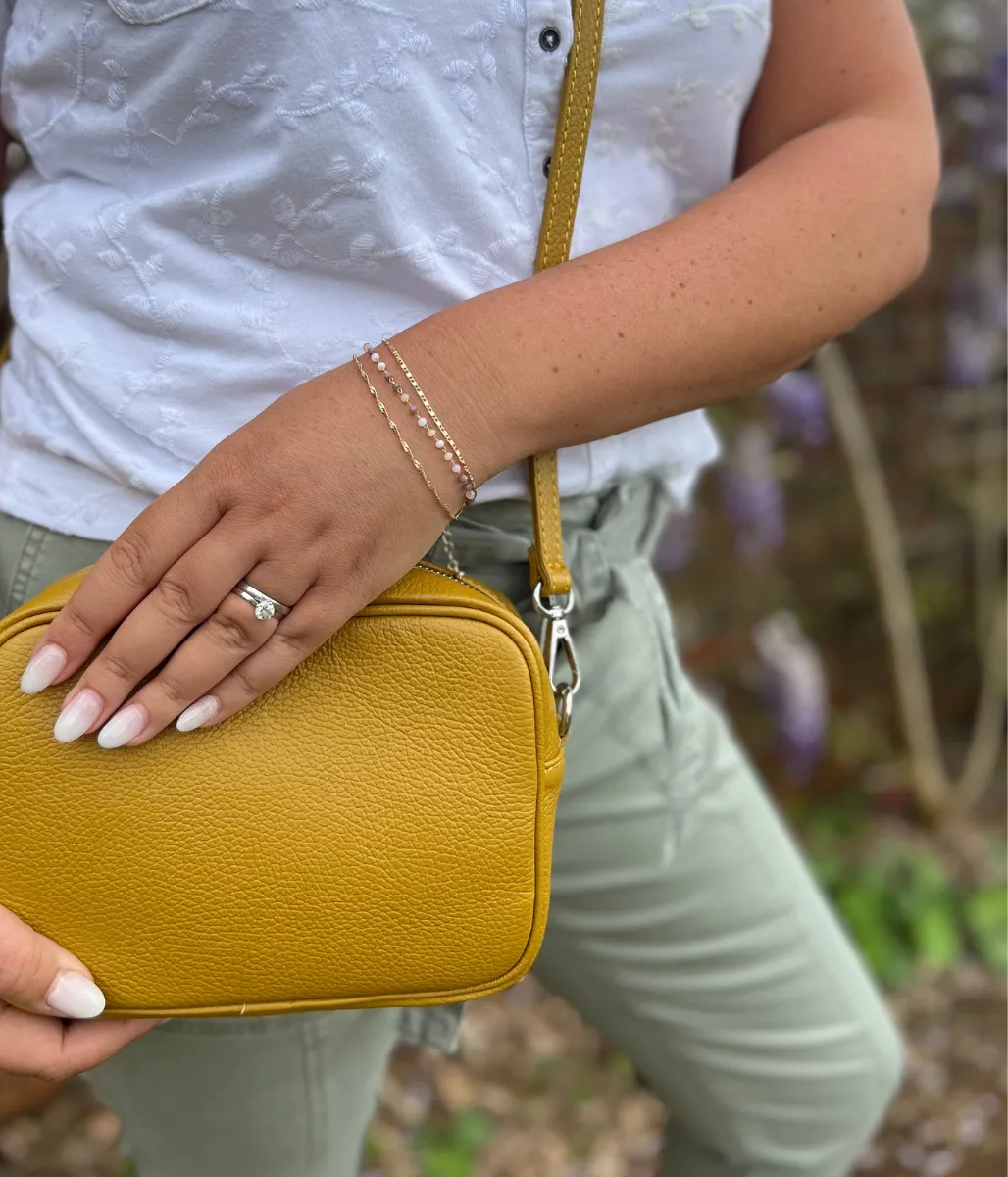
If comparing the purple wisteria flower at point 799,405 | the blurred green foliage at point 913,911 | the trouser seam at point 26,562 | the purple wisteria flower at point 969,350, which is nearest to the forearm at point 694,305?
the trouser seam at point 26,562

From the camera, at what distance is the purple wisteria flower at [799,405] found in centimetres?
271

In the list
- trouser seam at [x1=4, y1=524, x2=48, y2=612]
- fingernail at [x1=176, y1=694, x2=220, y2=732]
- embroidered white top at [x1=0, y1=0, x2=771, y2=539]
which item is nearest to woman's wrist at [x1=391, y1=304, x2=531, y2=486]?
embroidered white top at [x1=0, y1=0, x2=771, y2=539]

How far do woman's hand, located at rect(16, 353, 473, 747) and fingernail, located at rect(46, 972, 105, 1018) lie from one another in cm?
22

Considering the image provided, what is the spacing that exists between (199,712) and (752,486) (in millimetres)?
2185

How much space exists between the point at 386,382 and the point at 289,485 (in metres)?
0.11

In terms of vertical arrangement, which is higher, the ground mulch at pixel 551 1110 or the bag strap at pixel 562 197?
the bag strap at pixel 562 197

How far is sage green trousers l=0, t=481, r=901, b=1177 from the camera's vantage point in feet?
3.43

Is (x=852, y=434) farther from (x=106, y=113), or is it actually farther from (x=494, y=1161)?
(x=106, y=113)

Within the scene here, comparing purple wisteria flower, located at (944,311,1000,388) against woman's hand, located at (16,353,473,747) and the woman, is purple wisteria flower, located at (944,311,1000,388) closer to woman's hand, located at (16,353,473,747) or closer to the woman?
the woman

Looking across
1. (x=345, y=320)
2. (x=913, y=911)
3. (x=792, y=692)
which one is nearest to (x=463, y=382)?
(x=345, y=320)

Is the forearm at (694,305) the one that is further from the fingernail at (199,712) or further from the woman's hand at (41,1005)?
the woman's hand at (41,1005)

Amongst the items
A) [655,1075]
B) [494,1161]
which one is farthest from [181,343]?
[494,1161]

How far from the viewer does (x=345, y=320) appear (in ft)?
2.93

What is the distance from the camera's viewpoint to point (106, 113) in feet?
2.87
